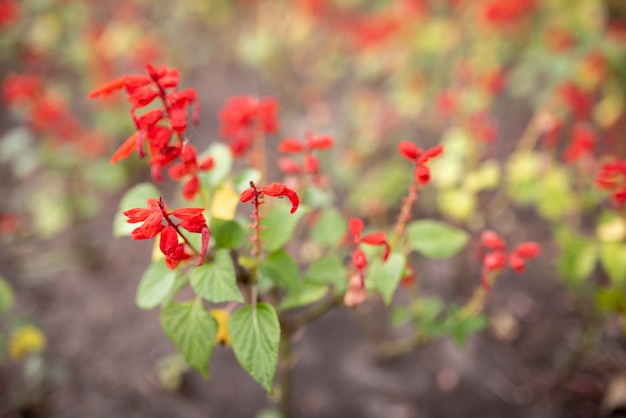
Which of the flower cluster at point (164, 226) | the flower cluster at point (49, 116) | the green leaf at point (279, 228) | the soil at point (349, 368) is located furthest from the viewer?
the flower cluster at point (49, 116)

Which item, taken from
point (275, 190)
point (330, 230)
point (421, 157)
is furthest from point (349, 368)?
point (275, 190)

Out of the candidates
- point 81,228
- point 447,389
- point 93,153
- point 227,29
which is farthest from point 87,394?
point 227,29

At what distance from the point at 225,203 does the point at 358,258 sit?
1.17ft

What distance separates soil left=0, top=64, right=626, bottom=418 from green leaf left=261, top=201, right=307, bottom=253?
797 mm

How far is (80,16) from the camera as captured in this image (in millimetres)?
3719

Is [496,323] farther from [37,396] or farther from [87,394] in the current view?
[37,396]

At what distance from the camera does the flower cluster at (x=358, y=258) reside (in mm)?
941

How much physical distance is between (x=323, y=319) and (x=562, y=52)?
2180 mm

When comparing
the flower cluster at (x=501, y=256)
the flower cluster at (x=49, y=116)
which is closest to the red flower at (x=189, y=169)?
the flower cluster at (x=501, y=256)

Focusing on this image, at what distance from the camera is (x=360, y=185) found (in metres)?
2.42

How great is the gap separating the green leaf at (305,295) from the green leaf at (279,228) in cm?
13

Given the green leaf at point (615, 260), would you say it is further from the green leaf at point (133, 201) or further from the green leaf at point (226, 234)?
the green leaf at point (133, 201)

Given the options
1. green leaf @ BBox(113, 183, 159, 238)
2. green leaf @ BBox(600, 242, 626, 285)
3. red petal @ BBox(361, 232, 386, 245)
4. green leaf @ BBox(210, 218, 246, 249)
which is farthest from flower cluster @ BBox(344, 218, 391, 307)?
green leaf @ BBox(600, 242, 626, 285)

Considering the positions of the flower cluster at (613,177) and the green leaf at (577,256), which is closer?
the flower cluster at (613,177)
